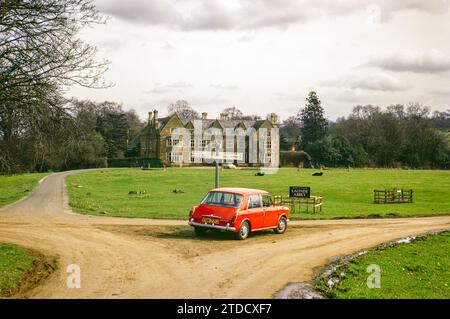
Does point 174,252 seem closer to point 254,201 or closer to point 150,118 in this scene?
point 254,201

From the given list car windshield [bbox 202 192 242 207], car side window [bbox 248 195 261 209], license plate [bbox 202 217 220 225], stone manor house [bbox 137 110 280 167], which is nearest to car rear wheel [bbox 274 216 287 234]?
car side window [bbox 248 195 261 209]

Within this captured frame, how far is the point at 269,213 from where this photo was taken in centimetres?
1914

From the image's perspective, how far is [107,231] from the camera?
19.3 m

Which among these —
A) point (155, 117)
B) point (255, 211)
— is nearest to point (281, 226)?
point (255, 211)

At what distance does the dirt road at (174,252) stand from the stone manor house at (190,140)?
6489 centimetres

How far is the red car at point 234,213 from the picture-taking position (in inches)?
685

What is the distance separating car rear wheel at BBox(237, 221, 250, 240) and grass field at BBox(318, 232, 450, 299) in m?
4.56

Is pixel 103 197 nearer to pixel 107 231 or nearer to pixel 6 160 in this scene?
pixel 107 231

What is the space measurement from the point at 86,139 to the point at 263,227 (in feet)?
25.6

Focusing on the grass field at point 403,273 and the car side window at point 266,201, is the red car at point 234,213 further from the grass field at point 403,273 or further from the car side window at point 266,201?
the grass field at point 403,273

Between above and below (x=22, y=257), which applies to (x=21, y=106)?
above

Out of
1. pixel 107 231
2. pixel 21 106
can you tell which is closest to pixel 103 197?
pixel 107 231

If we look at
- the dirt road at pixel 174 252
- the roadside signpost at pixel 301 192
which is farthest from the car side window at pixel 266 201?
the roadside signpost at pixel 301 192
